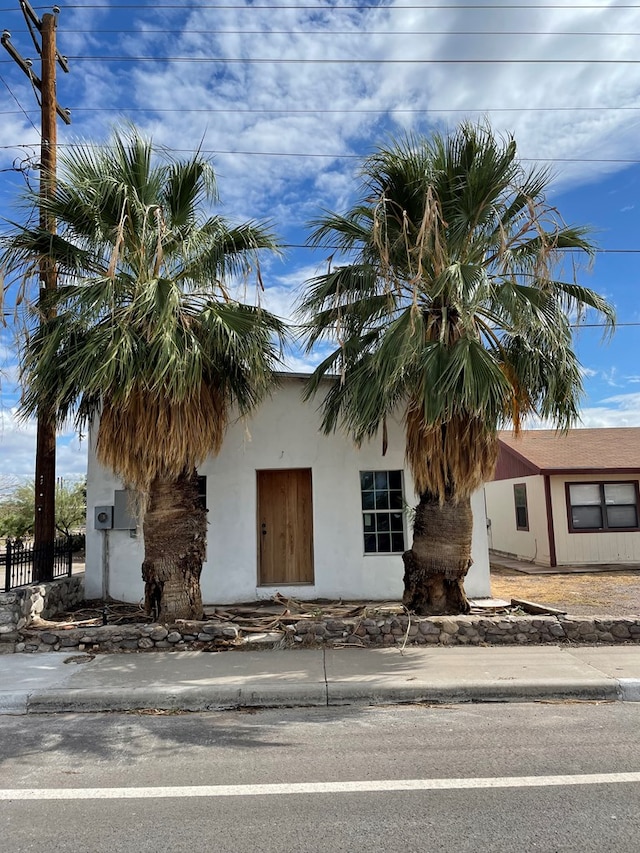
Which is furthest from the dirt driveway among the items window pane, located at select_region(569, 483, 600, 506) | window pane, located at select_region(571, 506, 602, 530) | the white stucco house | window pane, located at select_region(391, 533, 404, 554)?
window pane, located at select_region(569, 483, 600, 506)

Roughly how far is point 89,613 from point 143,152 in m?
6.99

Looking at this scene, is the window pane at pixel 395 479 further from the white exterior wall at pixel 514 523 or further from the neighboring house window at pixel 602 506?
the neighboring house window at pixel 602 506

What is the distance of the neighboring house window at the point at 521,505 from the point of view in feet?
61.1

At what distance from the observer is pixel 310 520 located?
11.8m

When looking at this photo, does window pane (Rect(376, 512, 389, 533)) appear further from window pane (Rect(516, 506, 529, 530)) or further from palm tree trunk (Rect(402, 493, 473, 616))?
window pane (Rect(516, 506, 529, 530))

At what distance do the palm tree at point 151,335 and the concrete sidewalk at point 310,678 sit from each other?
1530 mm

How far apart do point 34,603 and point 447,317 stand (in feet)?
22.9

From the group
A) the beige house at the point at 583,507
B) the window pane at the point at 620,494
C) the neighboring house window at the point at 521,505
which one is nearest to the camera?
the beige house at the point at 583,507

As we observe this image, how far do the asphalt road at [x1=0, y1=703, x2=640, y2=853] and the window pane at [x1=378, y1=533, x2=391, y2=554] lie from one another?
522 cm

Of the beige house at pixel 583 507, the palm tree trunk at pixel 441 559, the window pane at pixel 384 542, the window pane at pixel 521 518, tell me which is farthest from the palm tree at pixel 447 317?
the window pane at pixel 521 518

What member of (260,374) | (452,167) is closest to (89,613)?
(260,374)

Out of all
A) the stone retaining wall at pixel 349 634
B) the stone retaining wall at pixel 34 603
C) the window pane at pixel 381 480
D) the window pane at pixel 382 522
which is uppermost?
the window pane at pixel 381 480

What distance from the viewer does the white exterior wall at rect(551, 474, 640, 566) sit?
16828 mm

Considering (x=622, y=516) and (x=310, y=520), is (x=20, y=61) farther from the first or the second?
(x=622, y=516)
